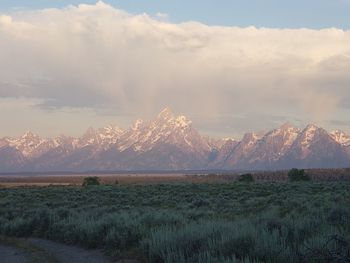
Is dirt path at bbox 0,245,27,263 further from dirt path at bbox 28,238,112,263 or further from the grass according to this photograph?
dirt path at bbox 28,238,112,263

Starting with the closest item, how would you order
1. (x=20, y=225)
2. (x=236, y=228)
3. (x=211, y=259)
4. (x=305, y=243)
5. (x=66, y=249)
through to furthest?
1. (x=211, y=259)
2. (x=305, y=243)
3. (x=236, y=228)
4. (x=66, y=249)
5. (x=20, y=225)

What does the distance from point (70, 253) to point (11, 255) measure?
1.80 meters

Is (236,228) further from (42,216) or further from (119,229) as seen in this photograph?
(42,216)

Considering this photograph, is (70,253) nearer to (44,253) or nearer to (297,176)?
(44,253)

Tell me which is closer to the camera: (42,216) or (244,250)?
(244,250)

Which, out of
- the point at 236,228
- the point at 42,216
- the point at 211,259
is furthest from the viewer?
the point at 42,216

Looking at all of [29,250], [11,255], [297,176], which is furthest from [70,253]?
[297,176]

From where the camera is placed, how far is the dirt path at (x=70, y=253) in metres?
15.0

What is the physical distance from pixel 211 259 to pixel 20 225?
1408 centimetres

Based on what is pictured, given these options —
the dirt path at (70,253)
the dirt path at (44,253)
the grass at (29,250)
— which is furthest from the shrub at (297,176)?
the dirt path at (70,253)

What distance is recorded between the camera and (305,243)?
11625 millimetres

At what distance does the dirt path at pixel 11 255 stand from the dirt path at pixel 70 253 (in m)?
0.87

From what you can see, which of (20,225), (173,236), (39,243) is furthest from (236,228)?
(20,225)

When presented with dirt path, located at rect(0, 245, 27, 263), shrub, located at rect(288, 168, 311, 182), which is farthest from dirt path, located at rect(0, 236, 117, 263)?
shrub, located at rect(288, 168, 311, 182)
